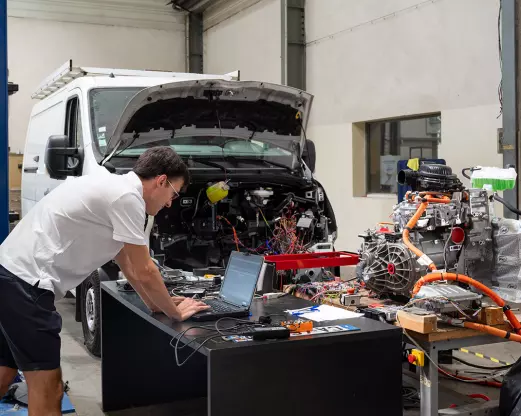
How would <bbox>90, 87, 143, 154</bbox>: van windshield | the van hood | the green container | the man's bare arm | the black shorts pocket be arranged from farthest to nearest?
<bbox>90, 87, 143, 154</bbox>: van windshield, the van hood, the green container, the black shorts pocket, the man's bare arm

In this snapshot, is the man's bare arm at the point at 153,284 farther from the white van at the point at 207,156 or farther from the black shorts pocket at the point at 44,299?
the white van at the point at 207,156

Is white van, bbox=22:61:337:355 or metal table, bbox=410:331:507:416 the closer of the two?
metal table, bbox=410:331:507:416

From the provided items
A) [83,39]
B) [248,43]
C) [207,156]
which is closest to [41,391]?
[207,156]

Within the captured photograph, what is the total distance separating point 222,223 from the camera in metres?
5.39

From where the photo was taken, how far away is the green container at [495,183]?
4070 mm

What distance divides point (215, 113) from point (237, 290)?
2.47 m

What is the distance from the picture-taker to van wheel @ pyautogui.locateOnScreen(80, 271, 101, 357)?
4980mm

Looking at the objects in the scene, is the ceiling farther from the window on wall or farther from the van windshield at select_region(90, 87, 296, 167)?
the van windshield at select_region(90, 87, 296, 167)

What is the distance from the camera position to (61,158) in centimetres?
519

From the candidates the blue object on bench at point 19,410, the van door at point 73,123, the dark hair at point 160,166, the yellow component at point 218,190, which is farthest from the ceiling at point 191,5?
the dark hair at point 160,166

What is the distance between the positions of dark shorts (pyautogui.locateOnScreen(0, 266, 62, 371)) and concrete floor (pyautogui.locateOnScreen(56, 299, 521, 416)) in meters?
1.22

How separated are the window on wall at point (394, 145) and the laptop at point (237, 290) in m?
5.38

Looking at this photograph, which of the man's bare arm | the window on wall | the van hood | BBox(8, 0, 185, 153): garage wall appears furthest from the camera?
BBox(8, 0, 185, 153): garage wall

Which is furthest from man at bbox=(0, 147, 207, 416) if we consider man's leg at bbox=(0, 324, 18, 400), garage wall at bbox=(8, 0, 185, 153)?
garage wall at bbox=(8, 0, 185, 153)
